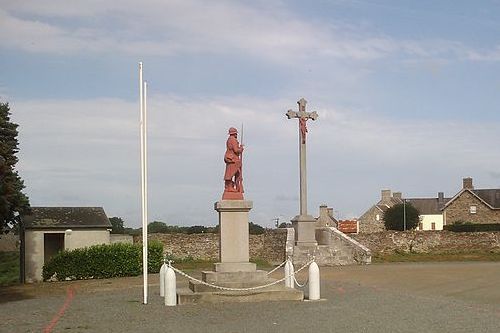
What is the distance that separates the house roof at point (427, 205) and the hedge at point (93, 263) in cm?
6722

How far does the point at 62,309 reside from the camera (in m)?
14.8

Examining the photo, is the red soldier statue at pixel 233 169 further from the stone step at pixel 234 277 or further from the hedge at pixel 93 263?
the hedge at pixel 93 263

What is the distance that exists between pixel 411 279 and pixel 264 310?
9.65m

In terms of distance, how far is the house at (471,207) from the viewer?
6662 cm

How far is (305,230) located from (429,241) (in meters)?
12.2

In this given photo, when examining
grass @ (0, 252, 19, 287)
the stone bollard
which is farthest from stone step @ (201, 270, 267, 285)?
grass @ (0, 252, 19, 287)

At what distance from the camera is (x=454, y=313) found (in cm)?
1309

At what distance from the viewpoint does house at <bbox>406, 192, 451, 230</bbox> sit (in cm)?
8594

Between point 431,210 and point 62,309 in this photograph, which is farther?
point 431,210

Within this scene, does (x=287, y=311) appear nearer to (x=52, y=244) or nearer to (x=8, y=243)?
(x=52, y=244)

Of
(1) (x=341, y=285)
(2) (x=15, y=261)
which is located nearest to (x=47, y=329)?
(1) (x=341, y=285)

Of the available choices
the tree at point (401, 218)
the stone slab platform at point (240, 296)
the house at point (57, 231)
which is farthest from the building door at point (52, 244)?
the tree at point (401, 218)

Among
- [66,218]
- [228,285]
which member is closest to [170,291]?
[228,285]

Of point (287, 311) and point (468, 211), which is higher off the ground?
point (468, 211)
